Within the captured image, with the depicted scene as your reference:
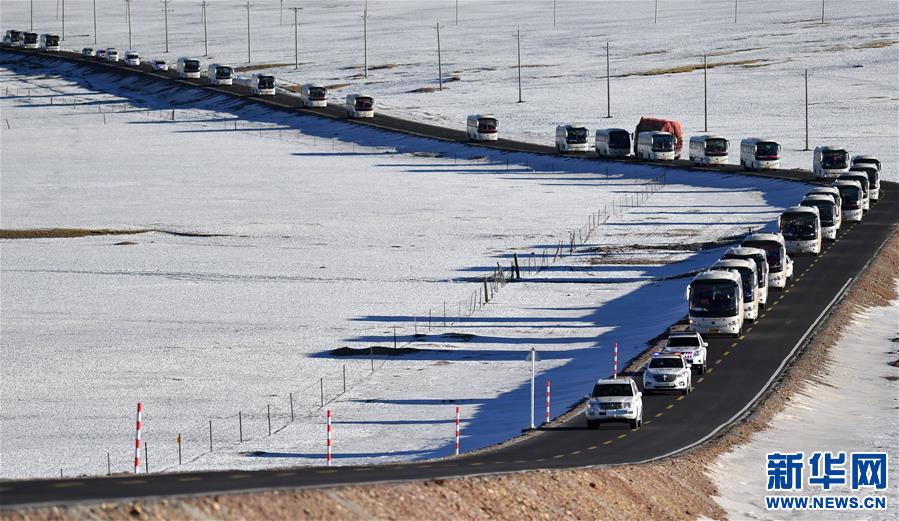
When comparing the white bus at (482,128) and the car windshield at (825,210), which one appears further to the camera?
the white bus at (482,128)

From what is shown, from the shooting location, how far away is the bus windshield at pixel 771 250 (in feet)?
249

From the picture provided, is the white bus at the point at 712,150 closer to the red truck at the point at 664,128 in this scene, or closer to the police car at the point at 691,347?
the red truck at the point at 664,128

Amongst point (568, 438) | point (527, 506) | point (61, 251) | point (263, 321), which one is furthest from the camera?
point (61, 251)

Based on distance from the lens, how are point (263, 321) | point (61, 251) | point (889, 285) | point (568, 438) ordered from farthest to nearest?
1. point (61, 251)
2. point (889, 285)
3. point (263, 321)
4. point (568, 438)

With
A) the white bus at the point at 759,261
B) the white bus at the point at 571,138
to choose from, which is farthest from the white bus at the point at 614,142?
the white bus at the point at 759,261

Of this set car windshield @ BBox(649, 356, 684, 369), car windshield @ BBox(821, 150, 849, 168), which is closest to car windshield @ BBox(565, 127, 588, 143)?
car windshield @ BBox(821, 150, 849, 168)

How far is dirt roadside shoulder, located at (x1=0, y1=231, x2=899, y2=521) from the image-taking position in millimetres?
30234

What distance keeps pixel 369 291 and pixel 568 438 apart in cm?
3616

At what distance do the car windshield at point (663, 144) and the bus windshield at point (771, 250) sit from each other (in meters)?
58.8

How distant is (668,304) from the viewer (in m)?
77.1

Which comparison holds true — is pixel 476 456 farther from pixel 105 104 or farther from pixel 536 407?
pixel 105 104

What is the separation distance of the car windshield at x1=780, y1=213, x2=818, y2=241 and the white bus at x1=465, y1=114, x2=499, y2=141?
63.6 m

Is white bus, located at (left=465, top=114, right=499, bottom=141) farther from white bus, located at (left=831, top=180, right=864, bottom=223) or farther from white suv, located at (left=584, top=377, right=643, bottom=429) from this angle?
white suv, located at (left=584, top=377, right=643, bottom=429)

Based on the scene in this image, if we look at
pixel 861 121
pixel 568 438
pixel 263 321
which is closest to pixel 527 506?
pixel 568 438
